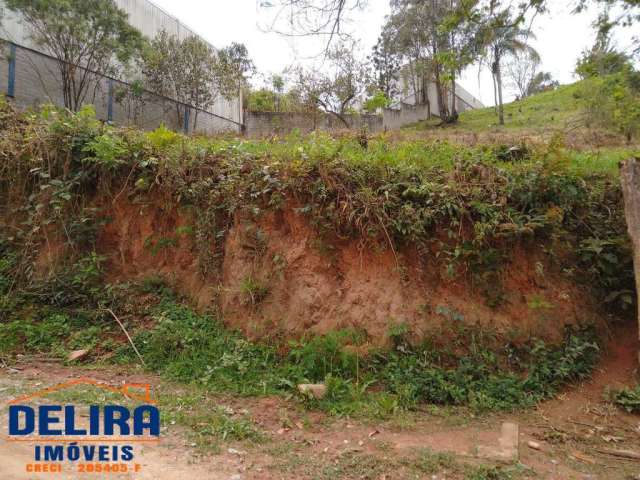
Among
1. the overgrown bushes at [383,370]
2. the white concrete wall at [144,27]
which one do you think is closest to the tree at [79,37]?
the white concrete wall at [144,27]

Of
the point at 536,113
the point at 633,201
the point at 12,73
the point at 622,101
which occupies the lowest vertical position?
the point at 633,201

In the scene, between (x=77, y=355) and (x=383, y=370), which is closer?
(x=383, y=370)

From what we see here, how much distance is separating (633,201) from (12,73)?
45.0 feet

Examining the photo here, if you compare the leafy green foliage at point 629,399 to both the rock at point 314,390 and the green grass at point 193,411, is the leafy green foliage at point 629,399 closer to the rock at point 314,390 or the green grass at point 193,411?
the rock at point 314,390

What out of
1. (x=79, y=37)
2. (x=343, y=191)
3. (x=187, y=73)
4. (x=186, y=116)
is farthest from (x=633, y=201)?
(x=187, y=73)

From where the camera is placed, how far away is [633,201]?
4.34 metres

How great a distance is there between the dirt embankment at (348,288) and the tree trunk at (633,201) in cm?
71

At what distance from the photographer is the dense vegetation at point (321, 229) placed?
14.1 feet

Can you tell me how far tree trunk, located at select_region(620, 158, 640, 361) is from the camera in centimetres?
427

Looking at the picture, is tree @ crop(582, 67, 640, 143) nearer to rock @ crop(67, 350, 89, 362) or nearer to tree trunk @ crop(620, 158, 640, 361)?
tree trunk @ crop(620, 158, 640, 361)

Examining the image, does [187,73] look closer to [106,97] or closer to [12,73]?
[106,97]

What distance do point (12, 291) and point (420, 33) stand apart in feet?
53.0

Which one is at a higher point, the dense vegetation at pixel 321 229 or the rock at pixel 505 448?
the dense vegetation at pixel 321 229

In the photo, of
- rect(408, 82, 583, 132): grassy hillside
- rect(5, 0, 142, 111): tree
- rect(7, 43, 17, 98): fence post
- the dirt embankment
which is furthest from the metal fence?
rect(408, 82, 583, 132): grassy hillside
